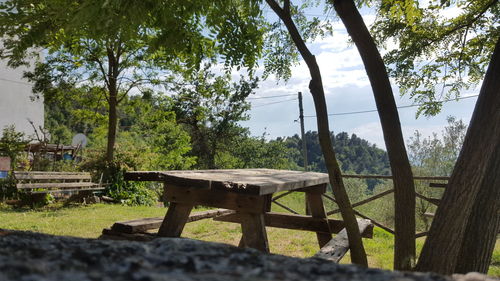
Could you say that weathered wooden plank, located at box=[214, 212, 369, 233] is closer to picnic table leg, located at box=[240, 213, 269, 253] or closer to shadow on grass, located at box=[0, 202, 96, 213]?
picnic table leg, located at box=[240, 213, 269, 253]

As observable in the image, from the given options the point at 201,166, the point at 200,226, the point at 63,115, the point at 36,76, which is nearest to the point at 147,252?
the point at 200,226

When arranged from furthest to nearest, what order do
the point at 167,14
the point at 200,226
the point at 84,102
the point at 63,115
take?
the point at 63,115 → the point at 84,102 → the point at 200,226 → the point at 167,14

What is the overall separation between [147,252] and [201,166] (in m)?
22.2

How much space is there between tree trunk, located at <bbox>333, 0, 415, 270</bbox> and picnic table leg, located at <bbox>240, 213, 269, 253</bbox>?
856 millimetres

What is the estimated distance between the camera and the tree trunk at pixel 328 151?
2959mm

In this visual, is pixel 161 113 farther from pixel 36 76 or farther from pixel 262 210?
pixel 262 210

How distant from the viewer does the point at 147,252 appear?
3.59 ft

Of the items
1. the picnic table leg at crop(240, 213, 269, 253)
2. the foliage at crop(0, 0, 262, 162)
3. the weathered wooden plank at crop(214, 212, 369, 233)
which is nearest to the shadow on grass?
the foliage at crop(0, 0, 262, 162)

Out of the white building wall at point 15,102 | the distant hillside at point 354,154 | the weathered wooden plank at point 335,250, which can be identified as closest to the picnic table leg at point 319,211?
the weathered wooden plank at point 335,250

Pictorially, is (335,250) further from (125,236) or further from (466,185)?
(125,236)

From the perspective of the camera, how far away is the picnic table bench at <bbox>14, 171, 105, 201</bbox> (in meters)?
9.54

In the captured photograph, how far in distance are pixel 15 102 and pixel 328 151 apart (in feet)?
67.0

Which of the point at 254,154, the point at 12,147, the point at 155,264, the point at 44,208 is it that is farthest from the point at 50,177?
the point at 254,154

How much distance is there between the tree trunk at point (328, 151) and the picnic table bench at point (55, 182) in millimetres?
7971
